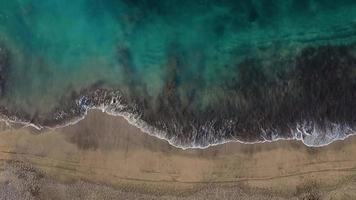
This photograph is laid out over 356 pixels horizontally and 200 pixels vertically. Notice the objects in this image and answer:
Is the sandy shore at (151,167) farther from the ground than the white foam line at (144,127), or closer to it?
closer to it

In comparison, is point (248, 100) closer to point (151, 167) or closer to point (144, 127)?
point (144, 127)

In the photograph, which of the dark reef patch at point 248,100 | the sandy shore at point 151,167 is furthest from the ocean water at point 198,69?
the sandy shore at point 151,167

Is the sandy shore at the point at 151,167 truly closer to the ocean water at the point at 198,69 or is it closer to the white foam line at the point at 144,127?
the white foam line at the point at 144,127

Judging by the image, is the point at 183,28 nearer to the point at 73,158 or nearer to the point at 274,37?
the point at 274,37

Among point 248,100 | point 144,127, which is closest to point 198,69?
point 248,100

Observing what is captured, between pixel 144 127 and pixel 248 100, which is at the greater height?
pixel 248 100

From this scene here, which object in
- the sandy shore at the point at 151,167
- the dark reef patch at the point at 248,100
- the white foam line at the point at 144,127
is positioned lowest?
the sandy shore at the point at 151,167

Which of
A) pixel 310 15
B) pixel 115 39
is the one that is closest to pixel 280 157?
pixel 310 15
